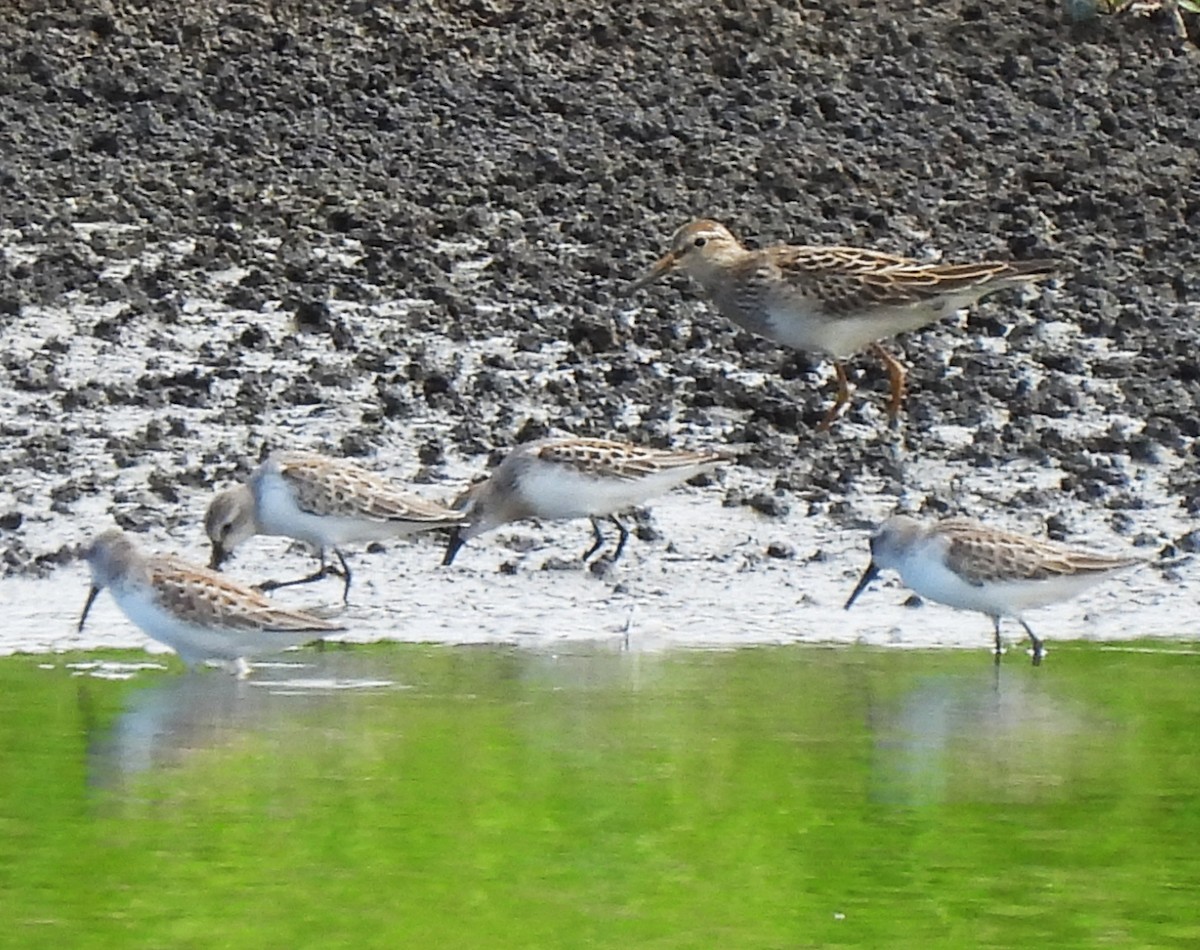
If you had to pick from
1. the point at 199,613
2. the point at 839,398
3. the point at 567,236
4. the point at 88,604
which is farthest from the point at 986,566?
the point at 567,236

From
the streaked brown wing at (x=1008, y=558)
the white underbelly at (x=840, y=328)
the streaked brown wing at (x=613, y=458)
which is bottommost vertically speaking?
the streaked brown wing at (x=1008, y=558)

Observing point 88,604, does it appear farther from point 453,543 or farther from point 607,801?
point 607,801

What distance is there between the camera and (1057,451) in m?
13.2

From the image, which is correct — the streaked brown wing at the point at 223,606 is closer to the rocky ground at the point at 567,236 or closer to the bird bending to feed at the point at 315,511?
the bird bending to feed at the point at 315,511

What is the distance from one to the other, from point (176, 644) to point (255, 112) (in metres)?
10.1

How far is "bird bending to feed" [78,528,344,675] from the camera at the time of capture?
10.3 meters

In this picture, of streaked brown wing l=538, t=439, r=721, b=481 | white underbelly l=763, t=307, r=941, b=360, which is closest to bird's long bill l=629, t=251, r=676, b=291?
white underbelly l=763, t=307, r=941, b=360

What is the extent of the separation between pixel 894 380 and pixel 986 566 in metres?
3.75

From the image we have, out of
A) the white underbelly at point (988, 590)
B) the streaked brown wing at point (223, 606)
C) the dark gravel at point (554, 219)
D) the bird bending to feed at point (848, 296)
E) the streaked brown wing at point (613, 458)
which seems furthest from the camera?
the bird bending to feed at point (848, 296)

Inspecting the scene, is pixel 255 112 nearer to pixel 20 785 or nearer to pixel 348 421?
pixel 348 421

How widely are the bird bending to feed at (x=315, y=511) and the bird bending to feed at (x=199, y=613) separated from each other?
3.14ft

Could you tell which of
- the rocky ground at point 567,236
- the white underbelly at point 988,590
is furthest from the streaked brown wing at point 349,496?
the white underbelly at point 988,590

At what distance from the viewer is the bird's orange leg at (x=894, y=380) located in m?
14.1

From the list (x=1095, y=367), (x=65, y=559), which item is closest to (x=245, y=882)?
(x=65, y=559)
